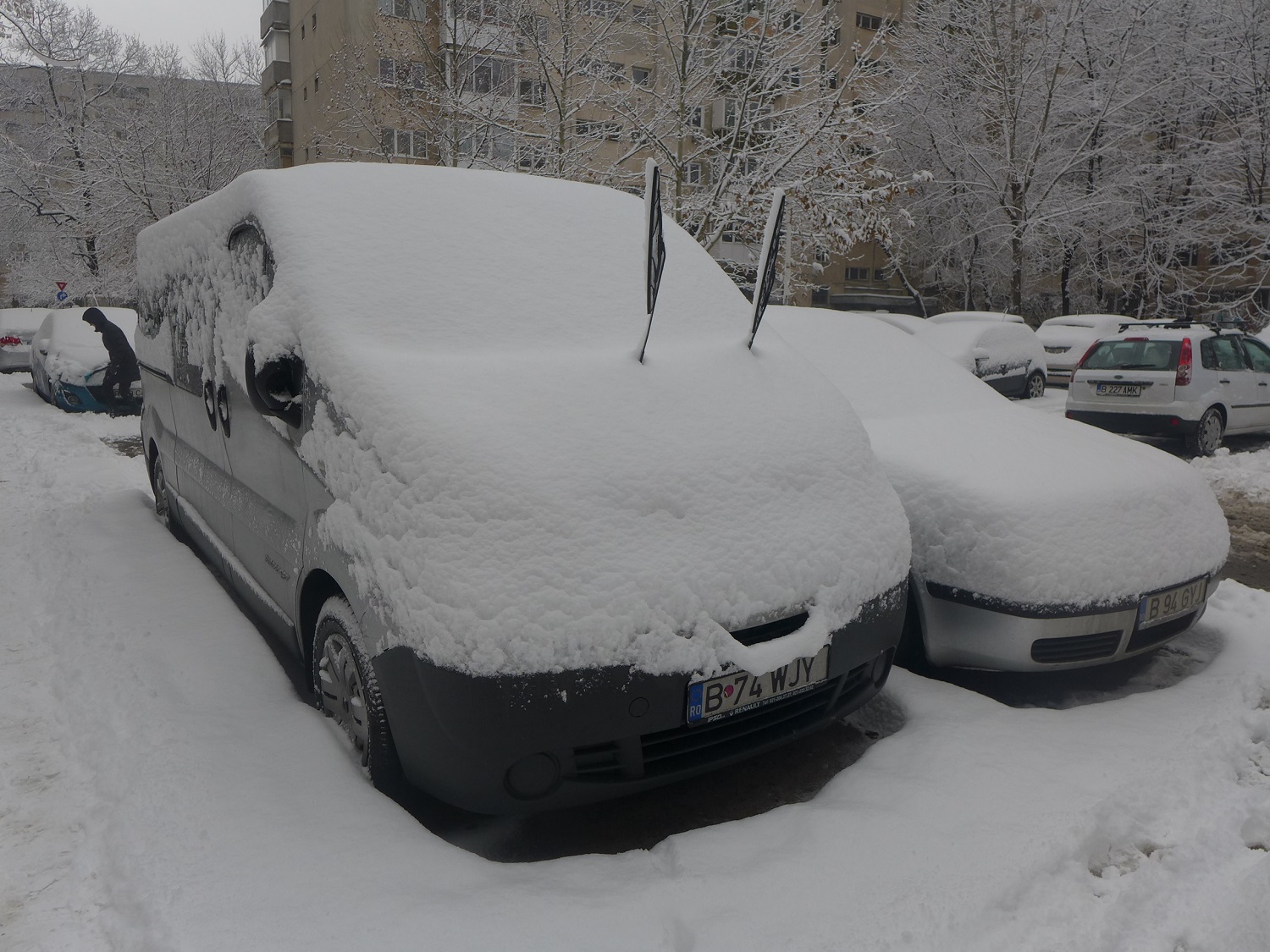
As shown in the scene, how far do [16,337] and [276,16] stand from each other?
29.2 metres

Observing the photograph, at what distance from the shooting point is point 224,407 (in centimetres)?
361

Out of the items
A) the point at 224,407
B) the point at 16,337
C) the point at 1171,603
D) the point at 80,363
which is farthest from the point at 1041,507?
the point at 16,337

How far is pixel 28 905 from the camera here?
2.18m

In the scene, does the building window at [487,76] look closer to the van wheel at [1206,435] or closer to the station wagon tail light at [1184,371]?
the station wagon tail light at [1184,371]

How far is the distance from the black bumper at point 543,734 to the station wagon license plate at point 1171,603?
174 centimetres

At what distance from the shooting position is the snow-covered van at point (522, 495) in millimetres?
2244

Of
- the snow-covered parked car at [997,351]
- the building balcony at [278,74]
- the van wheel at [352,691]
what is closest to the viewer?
the van wheel at [352,691]

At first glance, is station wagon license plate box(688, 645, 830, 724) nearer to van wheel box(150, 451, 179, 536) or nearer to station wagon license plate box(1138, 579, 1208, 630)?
station wagon license plate box(1138, 579, 1208, 630)

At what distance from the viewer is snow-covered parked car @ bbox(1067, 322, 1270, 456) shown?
9008mm

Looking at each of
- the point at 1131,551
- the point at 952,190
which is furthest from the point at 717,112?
the point at 1131,551

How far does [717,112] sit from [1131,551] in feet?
63.5

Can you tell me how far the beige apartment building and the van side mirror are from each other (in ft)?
30.6

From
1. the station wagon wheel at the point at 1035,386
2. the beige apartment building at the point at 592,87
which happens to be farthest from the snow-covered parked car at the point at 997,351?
the beige apartment building at the point at 592,87

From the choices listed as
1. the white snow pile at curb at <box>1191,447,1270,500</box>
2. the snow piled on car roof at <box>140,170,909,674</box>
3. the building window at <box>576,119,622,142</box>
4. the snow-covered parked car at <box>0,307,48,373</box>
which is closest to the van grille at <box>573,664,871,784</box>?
the snow piled on car roof at <box>140,170,909,674</box>
